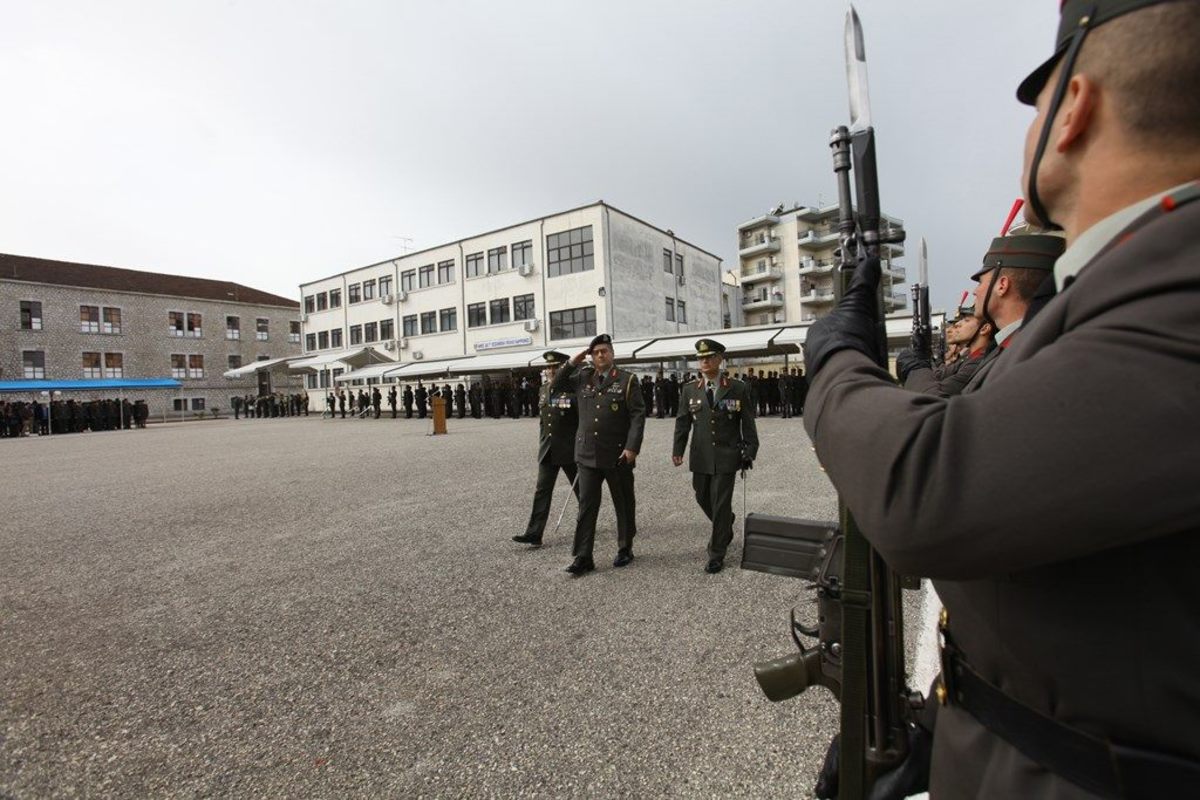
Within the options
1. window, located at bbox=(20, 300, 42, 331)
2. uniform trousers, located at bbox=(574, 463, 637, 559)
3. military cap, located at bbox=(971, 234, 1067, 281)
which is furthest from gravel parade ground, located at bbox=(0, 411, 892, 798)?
window, located at bbox=(20, 300, 42, 331)

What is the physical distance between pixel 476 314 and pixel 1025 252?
40472mm

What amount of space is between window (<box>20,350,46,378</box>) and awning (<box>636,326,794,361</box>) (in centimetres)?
5087

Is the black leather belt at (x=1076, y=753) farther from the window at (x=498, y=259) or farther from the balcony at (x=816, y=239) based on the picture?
the balcony at (x=816, y=239)

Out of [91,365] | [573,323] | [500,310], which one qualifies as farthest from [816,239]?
[91,365]

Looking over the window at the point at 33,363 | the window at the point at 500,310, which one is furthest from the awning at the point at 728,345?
the window at the point at 33,363

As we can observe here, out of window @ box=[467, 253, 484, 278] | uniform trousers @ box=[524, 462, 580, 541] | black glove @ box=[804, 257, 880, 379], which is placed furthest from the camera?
window @ box=[467, 253, 484, 278]

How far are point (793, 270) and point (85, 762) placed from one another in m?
64.2

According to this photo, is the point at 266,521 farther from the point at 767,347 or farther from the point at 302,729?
the point at 767,347

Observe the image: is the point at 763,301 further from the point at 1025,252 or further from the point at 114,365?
the point at 1025,252

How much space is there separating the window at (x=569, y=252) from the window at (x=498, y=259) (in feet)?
11.5

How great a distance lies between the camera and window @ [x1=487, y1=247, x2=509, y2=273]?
40312mm

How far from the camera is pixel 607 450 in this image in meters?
5.60

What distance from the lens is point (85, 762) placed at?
268 centimetres

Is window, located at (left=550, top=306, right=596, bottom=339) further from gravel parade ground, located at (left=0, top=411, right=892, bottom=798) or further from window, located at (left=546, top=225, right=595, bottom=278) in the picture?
gravel parade ground, located at (left=0, top=411, right=892, bottom=798)
